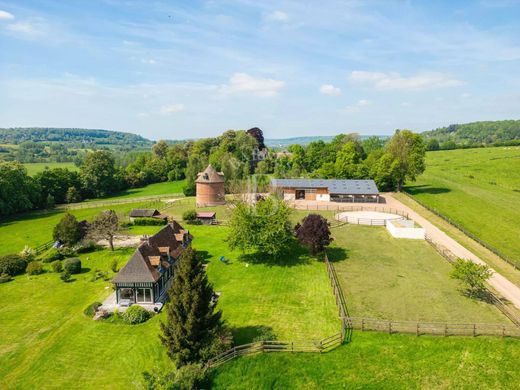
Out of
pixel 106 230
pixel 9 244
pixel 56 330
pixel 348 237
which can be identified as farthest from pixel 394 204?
pixel 9 244

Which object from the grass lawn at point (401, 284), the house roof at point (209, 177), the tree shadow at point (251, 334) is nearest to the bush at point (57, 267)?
the tree shadow at point (251, 334)

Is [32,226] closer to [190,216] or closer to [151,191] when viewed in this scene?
[190,216]

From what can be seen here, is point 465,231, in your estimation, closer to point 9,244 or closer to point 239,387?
point 239,387

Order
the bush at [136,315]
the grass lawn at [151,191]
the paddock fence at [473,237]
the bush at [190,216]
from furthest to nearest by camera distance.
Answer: the grass lawn at [151,191], the bush at [190,216], the paddock fence at [473,237], the bush at [136,315]

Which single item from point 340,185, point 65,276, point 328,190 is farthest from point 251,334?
point 340,185

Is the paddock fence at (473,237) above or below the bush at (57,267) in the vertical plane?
above

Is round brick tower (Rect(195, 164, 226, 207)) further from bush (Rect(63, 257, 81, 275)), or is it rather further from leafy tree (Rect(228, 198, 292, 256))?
bush (Rect(63, 257, 81, 275))

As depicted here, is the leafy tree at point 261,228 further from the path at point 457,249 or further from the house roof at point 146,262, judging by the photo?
the path at point 457,249

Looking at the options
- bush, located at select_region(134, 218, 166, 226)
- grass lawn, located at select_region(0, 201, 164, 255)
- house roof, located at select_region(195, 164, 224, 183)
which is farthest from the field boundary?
house roof, located at select_region(195, 164, 224, 183)
